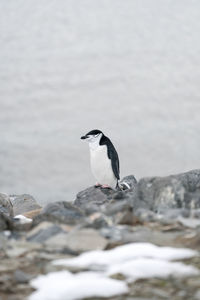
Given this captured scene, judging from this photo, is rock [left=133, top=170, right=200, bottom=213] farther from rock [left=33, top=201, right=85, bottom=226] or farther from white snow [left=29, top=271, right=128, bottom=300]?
white snow [left=29, top=271, right=128, bottom=300]

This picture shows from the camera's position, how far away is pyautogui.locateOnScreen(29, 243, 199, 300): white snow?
163 inches

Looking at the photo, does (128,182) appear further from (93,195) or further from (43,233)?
(43,233)

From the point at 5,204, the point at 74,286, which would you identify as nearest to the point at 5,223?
the point at 74,286

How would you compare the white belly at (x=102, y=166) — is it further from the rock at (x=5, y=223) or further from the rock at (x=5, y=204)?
the rock at (x=5, y=223)

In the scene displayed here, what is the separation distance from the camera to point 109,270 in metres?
4.64

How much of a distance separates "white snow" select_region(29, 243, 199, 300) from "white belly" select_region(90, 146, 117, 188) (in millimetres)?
9323

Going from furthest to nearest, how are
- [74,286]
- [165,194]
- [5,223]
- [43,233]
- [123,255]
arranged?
Answer: [165,194]
[5,223]
[43,233]
[123,255]
[74,286]

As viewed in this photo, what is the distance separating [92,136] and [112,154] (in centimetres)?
78

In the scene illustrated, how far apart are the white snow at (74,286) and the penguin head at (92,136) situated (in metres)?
10.0

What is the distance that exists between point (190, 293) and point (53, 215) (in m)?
2.79

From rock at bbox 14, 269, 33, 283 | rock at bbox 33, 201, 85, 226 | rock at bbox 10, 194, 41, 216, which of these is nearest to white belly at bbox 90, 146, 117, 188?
rock at bbox 10, 194, 41, 216

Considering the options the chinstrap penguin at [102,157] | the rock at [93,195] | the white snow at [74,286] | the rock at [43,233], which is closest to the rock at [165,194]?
the rock at [43,233]

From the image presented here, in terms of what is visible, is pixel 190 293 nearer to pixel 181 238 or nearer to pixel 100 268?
pixel 100 268

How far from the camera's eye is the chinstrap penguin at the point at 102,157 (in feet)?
47.4
